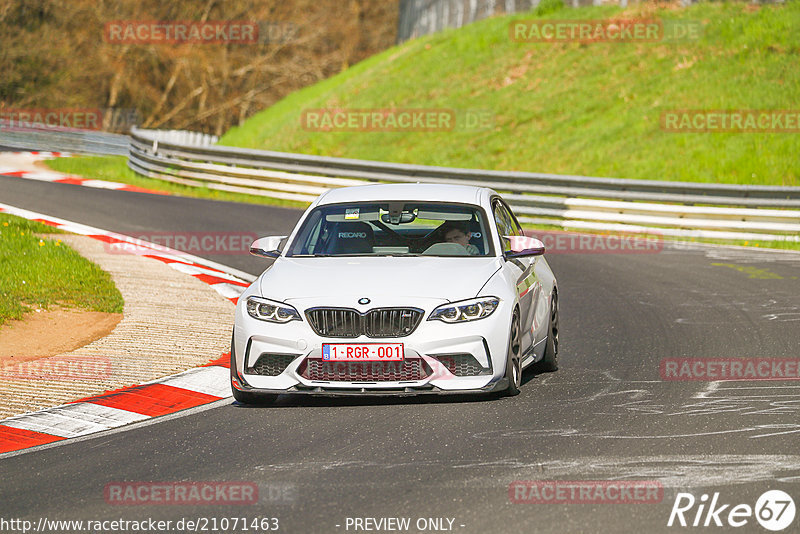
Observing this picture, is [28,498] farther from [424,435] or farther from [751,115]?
[751,115]

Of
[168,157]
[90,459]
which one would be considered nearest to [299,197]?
[168,157]

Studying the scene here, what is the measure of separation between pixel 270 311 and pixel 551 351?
2534 mm

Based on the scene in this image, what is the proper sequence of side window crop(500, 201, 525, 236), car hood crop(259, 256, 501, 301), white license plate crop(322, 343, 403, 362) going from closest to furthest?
white license plate crop(322, 343, 403, 362) → car hood crop(259, 256, 501, 301) → side window crop(500, 201, 525, 236)

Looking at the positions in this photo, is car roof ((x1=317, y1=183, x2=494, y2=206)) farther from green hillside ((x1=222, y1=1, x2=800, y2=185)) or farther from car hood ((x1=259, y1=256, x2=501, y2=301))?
green hillside ((x1=222, y1=1, x2=800, y2=185))

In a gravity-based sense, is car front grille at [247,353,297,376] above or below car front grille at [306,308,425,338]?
below

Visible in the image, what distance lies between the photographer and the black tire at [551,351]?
9.44 metres

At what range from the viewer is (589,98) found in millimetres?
32094

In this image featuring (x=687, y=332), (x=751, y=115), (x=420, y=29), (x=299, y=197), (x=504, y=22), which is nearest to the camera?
(x=687, y=332)

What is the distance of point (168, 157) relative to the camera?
93.5 feet

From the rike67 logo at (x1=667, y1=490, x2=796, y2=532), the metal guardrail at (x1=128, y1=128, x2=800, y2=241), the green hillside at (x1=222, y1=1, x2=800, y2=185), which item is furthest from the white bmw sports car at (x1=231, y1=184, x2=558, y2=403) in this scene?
the green hillside at (x1=222, y1=1, x2=800, y2=185)

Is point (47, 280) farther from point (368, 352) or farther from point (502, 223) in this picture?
point (368, 352)

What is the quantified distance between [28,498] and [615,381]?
456 cm

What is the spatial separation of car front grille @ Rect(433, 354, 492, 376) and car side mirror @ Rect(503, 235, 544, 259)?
1208 millimetres

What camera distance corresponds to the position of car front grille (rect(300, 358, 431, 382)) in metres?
7.82
